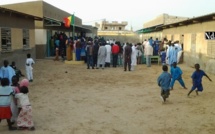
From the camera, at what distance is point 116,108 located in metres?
8.38

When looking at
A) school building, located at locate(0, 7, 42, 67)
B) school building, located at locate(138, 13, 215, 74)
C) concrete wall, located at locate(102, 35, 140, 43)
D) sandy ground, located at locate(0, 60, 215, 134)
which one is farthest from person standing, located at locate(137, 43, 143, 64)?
concrete wall, located at locate(102, 35, 140, 43)

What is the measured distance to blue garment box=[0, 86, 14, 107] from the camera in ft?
20.5

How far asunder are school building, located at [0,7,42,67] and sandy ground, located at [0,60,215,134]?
3555 millimetres

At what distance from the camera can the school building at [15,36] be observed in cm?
1487

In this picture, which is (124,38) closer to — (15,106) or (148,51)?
(148,51)

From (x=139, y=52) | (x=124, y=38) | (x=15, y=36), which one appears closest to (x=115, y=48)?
(x=139, y=52)

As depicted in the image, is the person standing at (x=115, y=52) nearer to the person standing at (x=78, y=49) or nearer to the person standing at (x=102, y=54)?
the person standing at (x=102, y=54)

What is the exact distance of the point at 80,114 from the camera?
774cm

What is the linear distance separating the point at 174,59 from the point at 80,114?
7827 millimetres

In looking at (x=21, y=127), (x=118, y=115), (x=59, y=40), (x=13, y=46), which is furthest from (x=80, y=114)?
(x=59, y=40)

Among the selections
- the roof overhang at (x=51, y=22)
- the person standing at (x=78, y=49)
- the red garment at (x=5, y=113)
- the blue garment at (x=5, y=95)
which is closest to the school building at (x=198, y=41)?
the person standing at (x=78, y=49)

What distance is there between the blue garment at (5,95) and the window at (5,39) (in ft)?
29.2

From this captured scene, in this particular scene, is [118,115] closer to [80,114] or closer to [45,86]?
[80,114]

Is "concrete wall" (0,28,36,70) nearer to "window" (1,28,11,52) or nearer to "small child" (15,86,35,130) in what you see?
"window" (1,28,11,52)
